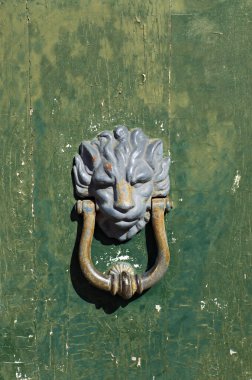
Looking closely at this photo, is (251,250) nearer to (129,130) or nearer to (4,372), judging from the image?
(129,130)

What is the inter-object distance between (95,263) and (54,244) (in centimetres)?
8

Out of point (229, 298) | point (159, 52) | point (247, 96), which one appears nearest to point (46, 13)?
point (159, 52)

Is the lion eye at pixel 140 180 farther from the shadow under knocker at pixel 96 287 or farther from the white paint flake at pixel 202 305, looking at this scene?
the white paint flake at pixel 202 305

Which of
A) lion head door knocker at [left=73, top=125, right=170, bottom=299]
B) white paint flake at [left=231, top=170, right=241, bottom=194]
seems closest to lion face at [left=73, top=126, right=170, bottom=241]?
lion head door knocker at [left=73, top=125, right=170, bottom=299]

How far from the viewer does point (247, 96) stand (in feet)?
3.62

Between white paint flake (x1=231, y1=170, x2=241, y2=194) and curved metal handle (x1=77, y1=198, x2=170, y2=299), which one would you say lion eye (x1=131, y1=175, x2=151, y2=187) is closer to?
curved metal handle (x1=77, y1=198, x2=170, y2=299)

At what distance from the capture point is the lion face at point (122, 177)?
1.04m

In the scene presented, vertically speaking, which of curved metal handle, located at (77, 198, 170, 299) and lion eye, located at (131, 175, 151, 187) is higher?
lion eye, located at (131, 175, 151, 187)

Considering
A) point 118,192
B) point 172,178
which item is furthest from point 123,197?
point 172,178

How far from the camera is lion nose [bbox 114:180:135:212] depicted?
3.38 ft

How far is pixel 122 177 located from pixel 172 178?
0.37ft

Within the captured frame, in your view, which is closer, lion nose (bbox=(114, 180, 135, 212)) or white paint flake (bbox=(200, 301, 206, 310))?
lion nose (bbox=(114, 180, 135, 212))

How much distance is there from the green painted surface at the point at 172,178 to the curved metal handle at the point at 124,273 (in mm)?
47

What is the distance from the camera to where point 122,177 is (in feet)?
3.43
